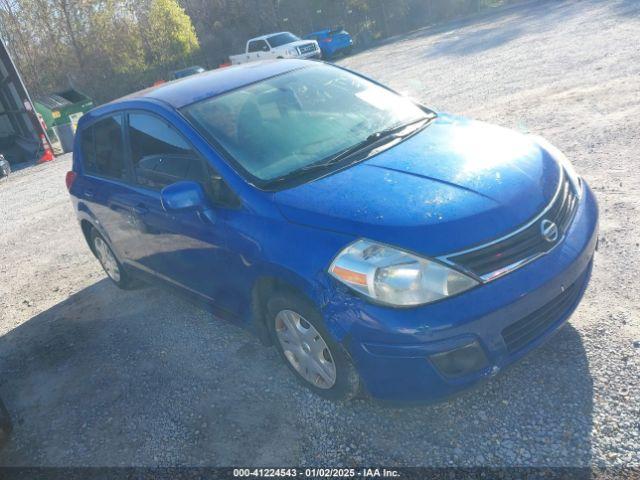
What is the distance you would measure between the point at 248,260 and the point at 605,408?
2.02 metres

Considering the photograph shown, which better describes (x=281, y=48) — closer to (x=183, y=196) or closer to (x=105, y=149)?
(x=105, y=149)

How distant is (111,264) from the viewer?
5.37 meters

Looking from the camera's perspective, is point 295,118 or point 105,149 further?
point 105,149

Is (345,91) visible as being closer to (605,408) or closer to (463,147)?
(463,147)

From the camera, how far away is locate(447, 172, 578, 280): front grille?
2.55m

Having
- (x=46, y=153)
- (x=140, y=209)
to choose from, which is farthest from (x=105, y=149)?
(x=46, y=153)

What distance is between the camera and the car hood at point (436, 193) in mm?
2635

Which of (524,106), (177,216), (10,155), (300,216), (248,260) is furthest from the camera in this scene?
(10,155)

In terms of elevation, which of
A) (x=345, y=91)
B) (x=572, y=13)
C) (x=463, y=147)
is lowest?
(x=572, y=13)

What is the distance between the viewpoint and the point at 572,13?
17.6m

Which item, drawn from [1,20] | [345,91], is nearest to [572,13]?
[345,91]

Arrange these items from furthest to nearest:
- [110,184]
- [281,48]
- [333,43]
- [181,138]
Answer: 1. [333,43]
2. [281,48]
3. [110,184]
4. [181,138]

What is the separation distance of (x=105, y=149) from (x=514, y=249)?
352cm

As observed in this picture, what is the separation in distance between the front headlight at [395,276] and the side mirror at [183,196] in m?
1.09
